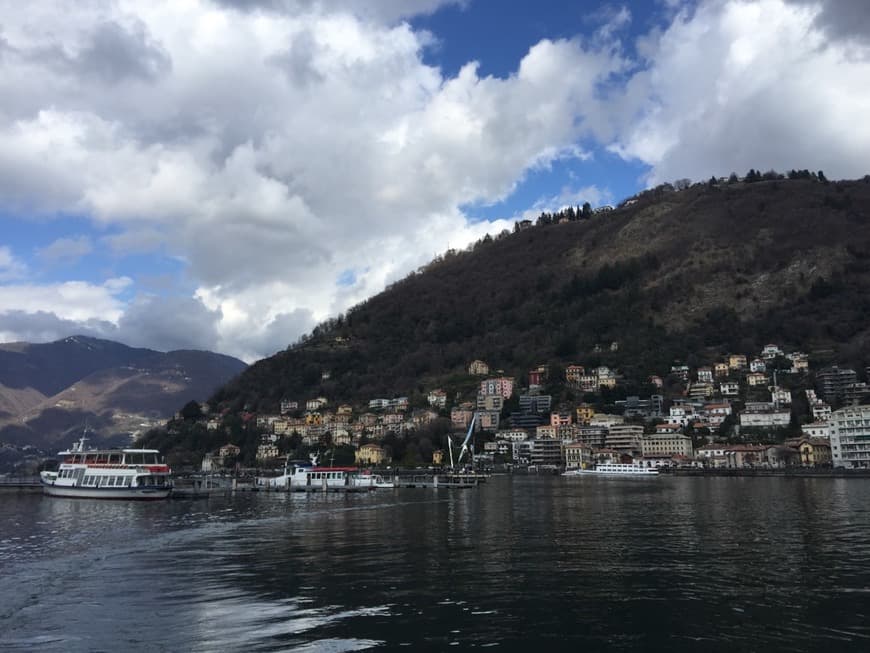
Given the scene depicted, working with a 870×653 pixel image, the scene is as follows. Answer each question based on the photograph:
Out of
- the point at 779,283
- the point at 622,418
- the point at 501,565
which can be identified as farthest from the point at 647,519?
the point at 779,283

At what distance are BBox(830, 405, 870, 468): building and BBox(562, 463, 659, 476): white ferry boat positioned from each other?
28.4 m

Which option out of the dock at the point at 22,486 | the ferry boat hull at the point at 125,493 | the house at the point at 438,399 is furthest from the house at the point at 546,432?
the ferry boat hull at the point at 125,493

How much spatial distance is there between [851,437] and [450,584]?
10753 centimetres

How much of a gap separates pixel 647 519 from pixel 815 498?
77.6 feet

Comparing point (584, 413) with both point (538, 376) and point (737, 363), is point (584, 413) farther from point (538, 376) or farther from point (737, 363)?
point (737, 363)

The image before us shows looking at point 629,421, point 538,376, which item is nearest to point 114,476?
point 629,421

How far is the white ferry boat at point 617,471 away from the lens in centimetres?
12288

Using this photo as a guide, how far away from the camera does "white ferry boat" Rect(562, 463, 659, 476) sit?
123m

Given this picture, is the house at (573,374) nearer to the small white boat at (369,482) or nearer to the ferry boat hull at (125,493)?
the small white boat at (369,482)

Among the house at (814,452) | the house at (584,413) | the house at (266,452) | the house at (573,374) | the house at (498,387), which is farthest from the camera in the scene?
the house at (498,387)

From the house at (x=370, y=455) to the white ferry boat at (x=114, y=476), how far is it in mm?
68864

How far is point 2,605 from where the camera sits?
20.4m

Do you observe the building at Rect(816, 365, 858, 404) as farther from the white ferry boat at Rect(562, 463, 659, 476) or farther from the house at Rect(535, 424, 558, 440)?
the house at Rect(535, 424, 558, 440)

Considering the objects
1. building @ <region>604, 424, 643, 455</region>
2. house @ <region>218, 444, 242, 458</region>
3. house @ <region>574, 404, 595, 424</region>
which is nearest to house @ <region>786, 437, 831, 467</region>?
building @ <region>604, 424, 643, 455</region>
